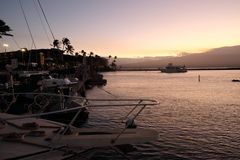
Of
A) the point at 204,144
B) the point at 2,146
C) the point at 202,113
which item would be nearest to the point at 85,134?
the point at 2,146

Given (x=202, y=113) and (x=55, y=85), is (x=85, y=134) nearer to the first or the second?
(x=55, y=85)

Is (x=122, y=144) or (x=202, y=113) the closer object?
(x=122, y=144)

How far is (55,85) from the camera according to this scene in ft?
102

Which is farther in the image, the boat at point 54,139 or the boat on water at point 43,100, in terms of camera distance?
the boat on water at point 43,100

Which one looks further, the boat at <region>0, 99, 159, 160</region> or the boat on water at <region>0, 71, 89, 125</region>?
the boat on water at <region>0, 71, 89, 125</region>

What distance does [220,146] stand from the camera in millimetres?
20344

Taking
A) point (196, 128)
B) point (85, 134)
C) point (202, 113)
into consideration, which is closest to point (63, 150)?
point (85, 134)

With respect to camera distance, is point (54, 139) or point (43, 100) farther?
point (43, 100)

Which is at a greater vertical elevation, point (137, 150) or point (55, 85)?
point (55, 85)

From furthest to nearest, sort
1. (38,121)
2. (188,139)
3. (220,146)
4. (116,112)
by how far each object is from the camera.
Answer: (116,112), (188,139), (220,146), (38,121)

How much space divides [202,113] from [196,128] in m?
9.81

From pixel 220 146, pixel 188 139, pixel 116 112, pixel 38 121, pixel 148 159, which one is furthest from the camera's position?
pixel 116 112

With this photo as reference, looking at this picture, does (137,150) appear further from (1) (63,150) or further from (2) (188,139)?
(1) (63,150)

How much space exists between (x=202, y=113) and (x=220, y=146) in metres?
15.6
